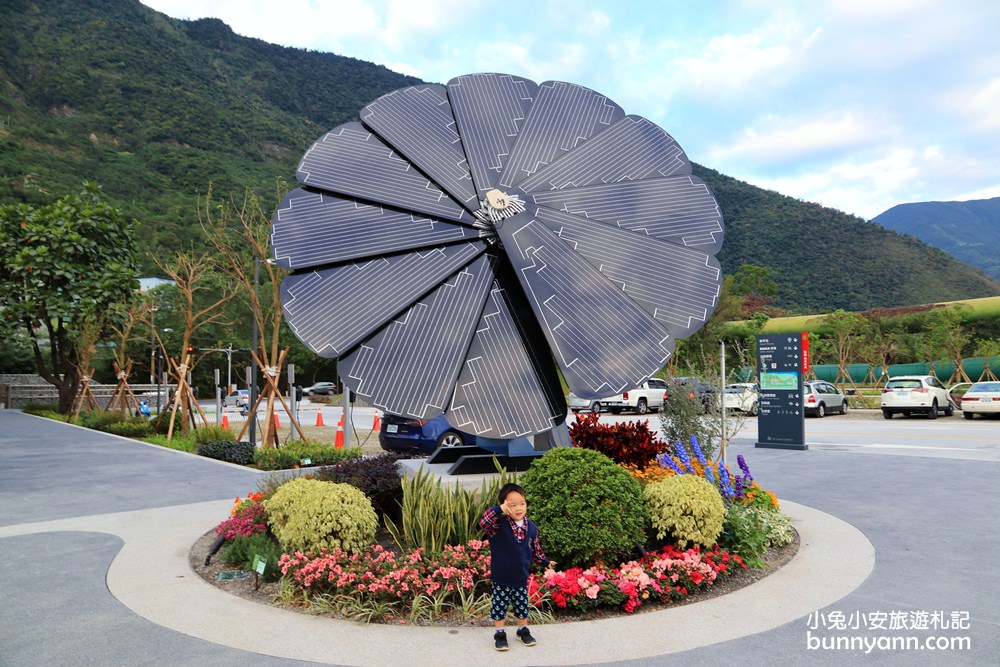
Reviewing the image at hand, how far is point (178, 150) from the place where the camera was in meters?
85.9

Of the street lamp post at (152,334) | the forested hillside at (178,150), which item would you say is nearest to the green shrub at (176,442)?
the street lamp post at (152,334)

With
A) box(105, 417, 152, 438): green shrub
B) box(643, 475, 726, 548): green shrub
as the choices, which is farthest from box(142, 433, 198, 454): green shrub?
box(643, 475, 726, 548): green shrub

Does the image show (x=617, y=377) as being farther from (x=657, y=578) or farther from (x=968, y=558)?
(x=968, y=558)

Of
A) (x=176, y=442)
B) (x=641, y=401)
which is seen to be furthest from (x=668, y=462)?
(x=641, y=401)

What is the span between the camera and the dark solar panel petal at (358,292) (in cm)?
677

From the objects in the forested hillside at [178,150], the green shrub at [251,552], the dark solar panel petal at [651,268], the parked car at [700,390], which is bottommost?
the green shrub at [251,552]

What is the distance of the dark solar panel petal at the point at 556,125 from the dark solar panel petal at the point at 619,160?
118mm

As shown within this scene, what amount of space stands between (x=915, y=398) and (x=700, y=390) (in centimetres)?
1969

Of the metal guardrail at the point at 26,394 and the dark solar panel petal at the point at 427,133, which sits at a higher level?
the dark solar panel petal at the point at 427,133

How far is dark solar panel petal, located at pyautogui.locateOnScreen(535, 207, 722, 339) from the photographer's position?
24.0 feet

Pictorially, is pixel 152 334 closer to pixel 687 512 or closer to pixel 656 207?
pixel 656 207

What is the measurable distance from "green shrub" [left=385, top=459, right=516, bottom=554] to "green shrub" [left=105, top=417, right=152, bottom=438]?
18.8m

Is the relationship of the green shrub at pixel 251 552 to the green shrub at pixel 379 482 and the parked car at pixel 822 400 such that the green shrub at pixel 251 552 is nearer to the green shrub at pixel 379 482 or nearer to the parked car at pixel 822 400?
the green shrub at pixel 379 482

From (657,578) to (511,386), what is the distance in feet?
7.19
